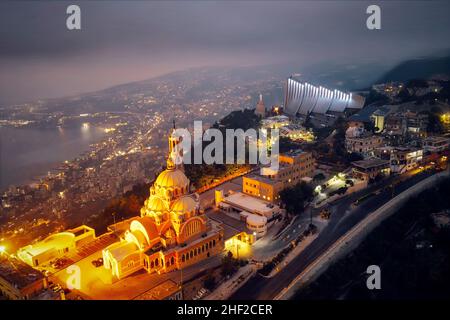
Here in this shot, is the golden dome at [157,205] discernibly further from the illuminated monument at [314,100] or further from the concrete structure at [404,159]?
the illuminated monument at [314,100]

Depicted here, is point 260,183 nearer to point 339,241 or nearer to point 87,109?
point 339,241

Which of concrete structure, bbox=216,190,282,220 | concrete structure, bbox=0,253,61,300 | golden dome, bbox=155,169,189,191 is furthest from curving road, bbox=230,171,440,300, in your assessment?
concrete structure, bbox=0,253,61,300

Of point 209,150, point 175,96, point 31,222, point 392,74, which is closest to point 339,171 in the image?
point 209,150

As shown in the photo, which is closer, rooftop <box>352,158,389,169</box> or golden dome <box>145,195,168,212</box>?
golden dome <box>145,195,168,212</box>

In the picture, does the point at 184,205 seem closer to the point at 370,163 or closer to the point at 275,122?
the point at 370,163

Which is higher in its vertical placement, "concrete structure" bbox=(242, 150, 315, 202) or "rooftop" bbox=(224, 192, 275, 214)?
"concrete structure" bbox=(242, 150, 315, 202)

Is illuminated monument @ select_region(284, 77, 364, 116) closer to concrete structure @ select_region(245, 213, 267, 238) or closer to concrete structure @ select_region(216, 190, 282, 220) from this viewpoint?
concrete structure @ select_region(216, 190, 282, 220)

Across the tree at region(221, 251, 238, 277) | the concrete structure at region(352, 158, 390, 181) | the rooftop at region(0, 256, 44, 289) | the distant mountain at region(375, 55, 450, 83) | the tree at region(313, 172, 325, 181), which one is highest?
the distant mountain at region(375, 55, 450, 83)
